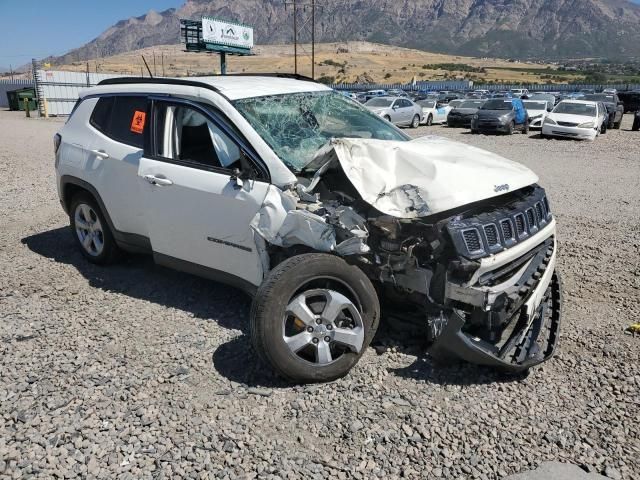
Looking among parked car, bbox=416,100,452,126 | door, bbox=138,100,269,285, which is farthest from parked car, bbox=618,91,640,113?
door, bbox=138,100,269,285

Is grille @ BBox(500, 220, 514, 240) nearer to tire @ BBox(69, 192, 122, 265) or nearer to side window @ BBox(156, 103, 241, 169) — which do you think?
side window @ BBox(156, 103, 241, 169)

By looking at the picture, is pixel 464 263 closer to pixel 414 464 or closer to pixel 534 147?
pixel 414 464

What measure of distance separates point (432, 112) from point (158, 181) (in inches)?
1050

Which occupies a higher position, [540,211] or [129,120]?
[129,120]

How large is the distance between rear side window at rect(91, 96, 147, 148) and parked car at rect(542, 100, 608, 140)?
18.3 metres

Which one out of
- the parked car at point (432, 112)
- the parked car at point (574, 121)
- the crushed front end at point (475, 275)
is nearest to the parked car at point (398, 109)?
the parked car at point (432, 112)

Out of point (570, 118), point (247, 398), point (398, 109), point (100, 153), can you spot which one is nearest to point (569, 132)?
point (570, 118)

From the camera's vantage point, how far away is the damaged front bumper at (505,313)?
11.1ft

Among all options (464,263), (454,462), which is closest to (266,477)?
(454,462)

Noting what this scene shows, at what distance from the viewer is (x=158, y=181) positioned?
4.50 m

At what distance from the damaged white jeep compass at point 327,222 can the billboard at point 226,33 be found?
1828 inches

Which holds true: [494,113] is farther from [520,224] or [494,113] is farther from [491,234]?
A: [491,234]

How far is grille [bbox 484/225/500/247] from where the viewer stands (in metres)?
3.47

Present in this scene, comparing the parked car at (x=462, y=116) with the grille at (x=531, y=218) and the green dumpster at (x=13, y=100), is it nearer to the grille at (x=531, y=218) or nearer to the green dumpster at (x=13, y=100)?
the grille at (x=531, y=218)
